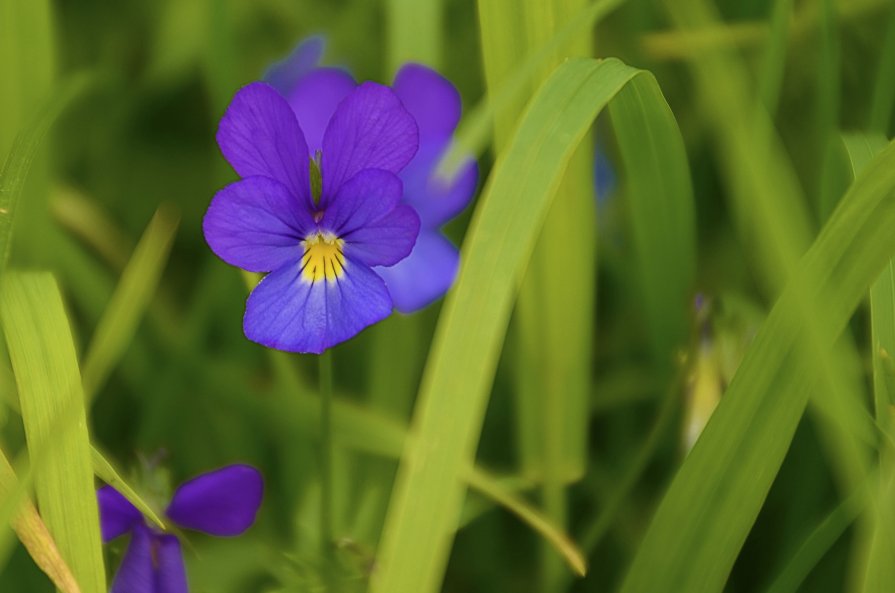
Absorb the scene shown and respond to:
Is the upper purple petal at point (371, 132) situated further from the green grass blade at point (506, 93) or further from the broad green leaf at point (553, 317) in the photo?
the broad green leaf at point (553, 317)

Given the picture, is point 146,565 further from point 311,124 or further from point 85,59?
point 85,59

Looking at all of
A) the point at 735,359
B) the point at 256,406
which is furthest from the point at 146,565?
the point at 735,359

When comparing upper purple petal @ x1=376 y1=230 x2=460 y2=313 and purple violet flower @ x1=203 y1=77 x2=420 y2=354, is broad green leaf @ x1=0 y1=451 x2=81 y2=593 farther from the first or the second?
upper purple petal @ x1=376 y1=230 x2=460 y2=313

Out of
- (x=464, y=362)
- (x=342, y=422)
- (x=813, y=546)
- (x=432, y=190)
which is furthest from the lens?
(x=342, y=422)

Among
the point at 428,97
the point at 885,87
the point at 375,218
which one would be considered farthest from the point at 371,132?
the point at 885,87

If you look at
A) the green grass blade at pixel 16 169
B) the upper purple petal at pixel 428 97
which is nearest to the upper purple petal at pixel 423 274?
the upper purple petal at pixel 428 97

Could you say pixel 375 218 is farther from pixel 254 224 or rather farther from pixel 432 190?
pixel 432 190

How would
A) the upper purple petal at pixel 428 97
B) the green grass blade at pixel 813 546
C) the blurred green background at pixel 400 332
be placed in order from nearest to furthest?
1. the green grass blade at pixel 813 546
2. the upper purple petal at pixel 428 97
3. the blurred green background at pixel 400 332
